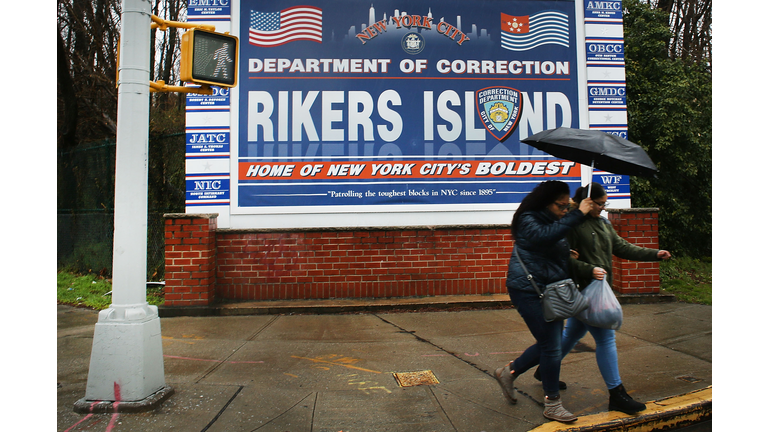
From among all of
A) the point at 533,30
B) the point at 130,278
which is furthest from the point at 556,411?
the point at 533,30

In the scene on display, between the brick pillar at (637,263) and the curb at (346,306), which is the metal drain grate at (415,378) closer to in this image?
the curb at (346,306)

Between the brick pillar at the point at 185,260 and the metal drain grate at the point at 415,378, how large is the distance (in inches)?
139

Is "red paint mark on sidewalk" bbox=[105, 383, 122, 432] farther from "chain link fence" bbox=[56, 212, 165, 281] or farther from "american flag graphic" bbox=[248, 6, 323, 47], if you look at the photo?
"chain link fence" bbox=[56, 212, 165, 281]

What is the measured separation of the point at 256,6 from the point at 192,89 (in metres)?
3.84

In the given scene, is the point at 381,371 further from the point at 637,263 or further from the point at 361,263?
the point at 637,263

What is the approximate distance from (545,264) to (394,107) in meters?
4.45

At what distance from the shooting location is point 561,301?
3.20 meters

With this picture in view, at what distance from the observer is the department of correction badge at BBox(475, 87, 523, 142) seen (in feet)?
23.9

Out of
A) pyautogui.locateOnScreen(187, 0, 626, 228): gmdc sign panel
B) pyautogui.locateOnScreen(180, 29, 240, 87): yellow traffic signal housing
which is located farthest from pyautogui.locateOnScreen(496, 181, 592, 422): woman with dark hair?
pyautogui.locateOnScreen(187, 0, 626, 228): gmdc sign panel

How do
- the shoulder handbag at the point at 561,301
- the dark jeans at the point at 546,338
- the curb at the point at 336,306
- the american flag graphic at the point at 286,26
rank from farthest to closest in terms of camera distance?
the american flag graphic at the point at 286,26
the curb at the point at 336,306
the dark jeans at the point at 546,338
the shoulder handbag at the point at 561,301

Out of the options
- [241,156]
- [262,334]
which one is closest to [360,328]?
[262,334]

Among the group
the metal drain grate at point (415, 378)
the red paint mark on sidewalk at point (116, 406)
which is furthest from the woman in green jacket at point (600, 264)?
the red paint mark on sidewalk at point (116, 406)

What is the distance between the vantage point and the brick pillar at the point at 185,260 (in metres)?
6.46

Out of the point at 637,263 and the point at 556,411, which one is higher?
the point at 637,263
